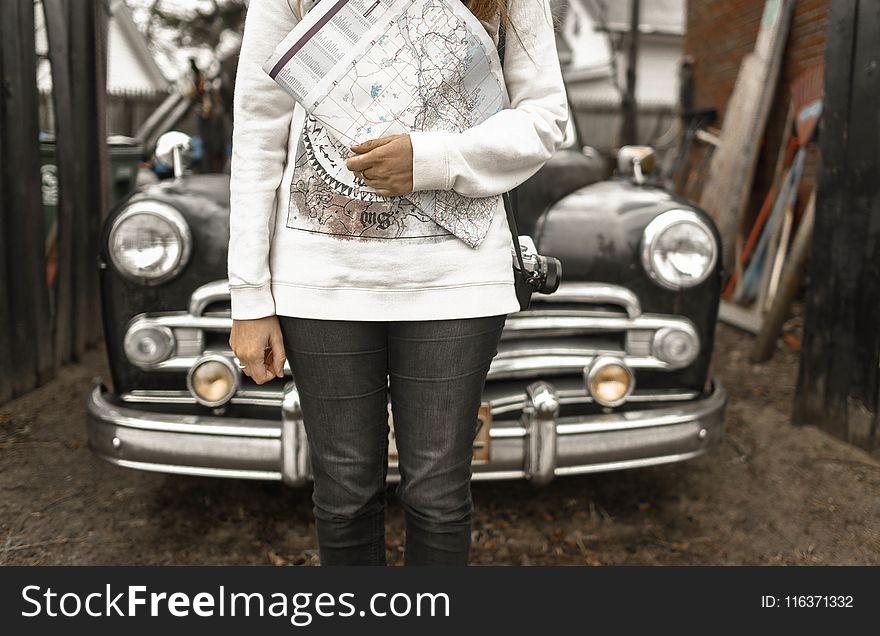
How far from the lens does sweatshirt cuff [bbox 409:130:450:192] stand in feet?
4.17

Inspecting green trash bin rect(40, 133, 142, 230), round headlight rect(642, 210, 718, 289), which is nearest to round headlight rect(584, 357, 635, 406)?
round headlight rect(642, 210, 718, 289)

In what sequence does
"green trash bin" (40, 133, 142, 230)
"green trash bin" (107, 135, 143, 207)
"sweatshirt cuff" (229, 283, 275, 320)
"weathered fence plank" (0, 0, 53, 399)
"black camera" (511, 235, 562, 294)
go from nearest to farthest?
"sweatshirt cuff" (229, 283, 275, 320), "black camera" (511, 235, 562, 294), "weathered fence plank" (0, 0, 53, 399), "green trash bin" (40, 133, 142, 230), "green trash bin" (107, 135, 143, 207)

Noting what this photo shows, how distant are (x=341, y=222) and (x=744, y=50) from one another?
21.6 ft

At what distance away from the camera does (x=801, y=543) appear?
264 centimetres

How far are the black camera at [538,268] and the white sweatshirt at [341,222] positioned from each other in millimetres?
169

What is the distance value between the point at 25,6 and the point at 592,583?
127 inches

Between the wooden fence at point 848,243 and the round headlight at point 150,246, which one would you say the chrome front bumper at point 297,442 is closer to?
the round headlight at point 150,246

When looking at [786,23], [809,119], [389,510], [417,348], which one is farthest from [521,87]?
[786,23]

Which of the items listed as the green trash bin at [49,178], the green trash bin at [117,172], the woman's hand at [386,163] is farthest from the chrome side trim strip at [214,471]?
the green trash bin at [117,172]

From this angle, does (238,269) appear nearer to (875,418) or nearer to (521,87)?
(521,87)

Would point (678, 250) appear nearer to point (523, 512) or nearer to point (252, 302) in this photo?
point (523, 512)

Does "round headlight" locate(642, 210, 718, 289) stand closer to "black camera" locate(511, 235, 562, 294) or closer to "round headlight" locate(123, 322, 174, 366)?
"black camera" locate(511, 235, 562, 294)

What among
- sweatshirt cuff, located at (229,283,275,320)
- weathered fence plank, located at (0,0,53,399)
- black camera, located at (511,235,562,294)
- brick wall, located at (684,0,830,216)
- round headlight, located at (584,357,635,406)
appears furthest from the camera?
brick wall, located at (684,0,830,216)

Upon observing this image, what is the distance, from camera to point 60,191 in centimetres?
388
